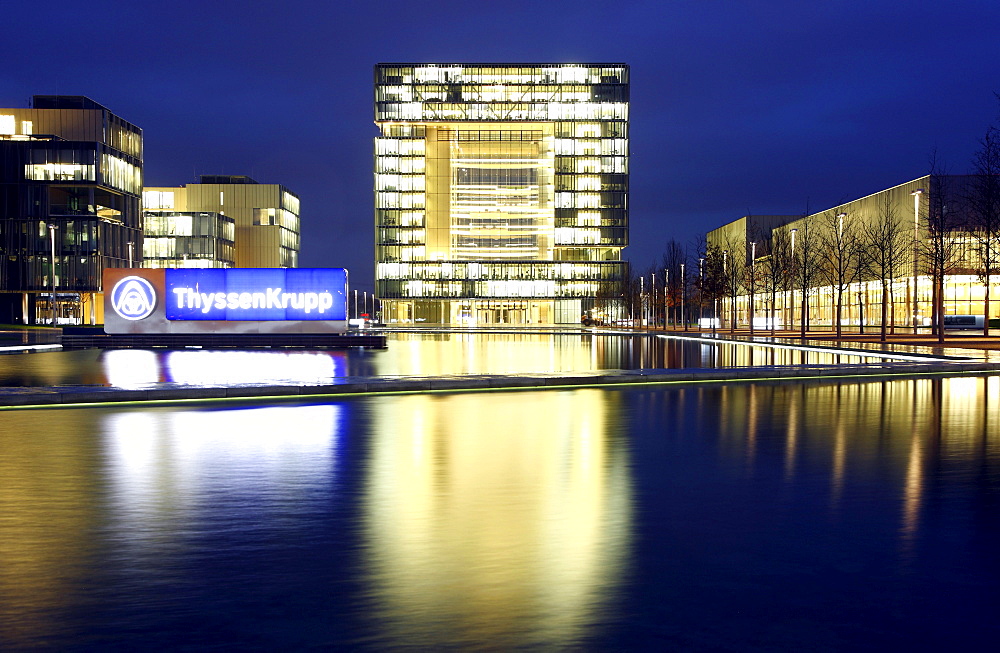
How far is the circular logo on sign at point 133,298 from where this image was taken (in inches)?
1982

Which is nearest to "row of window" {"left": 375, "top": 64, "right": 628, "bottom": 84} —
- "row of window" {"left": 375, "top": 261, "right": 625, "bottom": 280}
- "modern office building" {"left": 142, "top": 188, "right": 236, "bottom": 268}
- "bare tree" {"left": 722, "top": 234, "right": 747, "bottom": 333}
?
"row of window" {"left": 375, "top": 261, "right": 625, "bottom": 280}

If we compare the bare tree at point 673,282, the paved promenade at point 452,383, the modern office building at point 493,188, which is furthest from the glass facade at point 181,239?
the paved promenade at point 452,383

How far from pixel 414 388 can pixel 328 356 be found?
18162 millimetres

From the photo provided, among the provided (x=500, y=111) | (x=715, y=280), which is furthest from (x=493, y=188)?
(x=715, y=280)

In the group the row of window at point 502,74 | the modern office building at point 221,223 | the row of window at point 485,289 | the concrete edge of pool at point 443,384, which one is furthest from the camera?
the row of window at point 502,74

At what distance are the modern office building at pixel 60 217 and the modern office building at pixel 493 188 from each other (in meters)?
56.4

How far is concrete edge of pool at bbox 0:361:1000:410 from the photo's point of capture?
20547 mm

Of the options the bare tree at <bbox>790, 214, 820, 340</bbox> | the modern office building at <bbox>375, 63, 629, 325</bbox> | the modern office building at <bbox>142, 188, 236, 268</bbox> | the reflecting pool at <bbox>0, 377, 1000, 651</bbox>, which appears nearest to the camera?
the reflecting pool at <bbox>0, 377, 1000, 651</bbox>

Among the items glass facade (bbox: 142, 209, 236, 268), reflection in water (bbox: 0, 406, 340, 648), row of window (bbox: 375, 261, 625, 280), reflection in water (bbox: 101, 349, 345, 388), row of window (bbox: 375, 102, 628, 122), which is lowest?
reflection in water (bbox: 0, 406, 340, 648)

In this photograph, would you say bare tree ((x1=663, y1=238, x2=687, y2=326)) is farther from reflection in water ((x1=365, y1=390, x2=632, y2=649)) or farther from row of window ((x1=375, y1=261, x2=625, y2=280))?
reflection in water ((x1=365, y1=390, x2=632, y2=649))

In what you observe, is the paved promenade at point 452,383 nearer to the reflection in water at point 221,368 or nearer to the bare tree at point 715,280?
the reflection in water at point 221,368

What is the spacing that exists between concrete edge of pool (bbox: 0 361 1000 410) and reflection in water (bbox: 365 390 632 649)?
652 cm

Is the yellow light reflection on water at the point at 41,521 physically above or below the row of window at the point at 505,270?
below

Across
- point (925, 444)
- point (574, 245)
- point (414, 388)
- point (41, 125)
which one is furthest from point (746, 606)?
point (574, 245)
